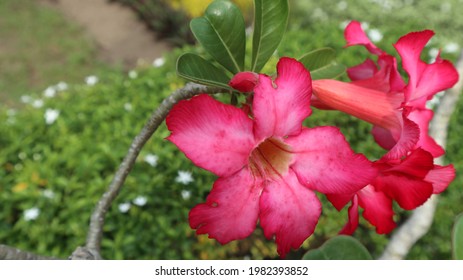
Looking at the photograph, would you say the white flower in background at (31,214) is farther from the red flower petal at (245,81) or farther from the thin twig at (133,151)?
the red flower petal at (245,81)

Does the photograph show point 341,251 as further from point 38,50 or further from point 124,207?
point 38,50

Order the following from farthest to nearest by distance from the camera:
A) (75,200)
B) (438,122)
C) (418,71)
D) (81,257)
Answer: (75,200), (438,122), (81,257), (418,71)

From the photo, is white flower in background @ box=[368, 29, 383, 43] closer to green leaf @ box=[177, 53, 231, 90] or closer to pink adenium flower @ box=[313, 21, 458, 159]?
pink adenium flower @ box=[313, 21, 458, 159]

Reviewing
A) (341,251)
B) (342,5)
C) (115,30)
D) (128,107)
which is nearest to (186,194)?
(128,107)

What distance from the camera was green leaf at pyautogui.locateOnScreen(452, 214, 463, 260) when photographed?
937mm

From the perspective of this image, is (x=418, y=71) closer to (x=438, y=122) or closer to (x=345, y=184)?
(x=345, y=184)

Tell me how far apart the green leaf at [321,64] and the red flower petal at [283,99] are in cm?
21

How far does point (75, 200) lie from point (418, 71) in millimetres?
1518

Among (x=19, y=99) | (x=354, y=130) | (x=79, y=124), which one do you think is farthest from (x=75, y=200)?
(x=19, y=99)

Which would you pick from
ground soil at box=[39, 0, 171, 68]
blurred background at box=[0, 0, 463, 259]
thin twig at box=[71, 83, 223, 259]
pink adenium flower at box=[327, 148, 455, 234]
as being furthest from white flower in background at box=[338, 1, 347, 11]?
pink adenium flower at box=[327, 148, 455, 234]

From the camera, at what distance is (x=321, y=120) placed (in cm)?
239

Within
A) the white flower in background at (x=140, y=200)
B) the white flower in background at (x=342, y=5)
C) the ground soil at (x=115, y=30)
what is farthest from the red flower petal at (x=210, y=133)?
the white flower in background at (x=342, y=5)

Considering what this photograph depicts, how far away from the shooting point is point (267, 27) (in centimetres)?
74

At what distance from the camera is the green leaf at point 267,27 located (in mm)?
730
